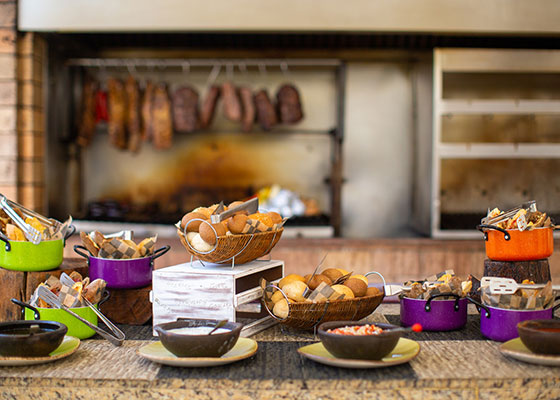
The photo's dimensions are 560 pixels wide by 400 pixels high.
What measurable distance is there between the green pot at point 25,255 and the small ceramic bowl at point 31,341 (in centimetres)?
39

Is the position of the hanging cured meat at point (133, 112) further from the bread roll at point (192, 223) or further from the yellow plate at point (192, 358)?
the yellow plate at point (192, 358)

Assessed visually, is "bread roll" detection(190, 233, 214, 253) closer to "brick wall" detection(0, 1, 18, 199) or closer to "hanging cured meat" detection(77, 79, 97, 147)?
"brick wall" detection(0, 1, 18, 199)

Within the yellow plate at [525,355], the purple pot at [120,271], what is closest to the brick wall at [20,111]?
the purple pot at [120,271]

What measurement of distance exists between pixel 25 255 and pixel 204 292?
2.01 ft

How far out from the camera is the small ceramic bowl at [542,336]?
142cm

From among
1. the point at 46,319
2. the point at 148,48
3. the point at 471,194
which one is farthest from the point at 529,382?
the point at 148,48

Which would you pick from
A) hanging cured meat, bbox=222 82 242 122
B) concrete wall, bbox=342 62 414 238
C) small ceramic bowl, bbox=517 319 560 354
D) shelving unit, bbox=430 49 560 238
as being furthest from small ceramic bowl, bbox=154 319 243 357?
concrete wall, bbox=342 62 414 238

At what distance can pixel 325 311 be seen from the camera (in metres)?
1.66

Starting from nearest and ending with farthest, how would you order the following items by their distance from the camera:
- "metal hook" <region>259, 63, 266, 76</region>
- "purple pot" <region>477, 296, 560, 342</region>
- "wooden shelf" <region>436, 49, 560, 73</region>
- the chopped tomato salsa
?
the chopped tomato salsa < "purple pot" <region>477, 296, 560, 342</region> < "wooden shelf" <region>436, 49, 560, 73</region> < "metal hook" <region>259, 63, 266, 76</region>

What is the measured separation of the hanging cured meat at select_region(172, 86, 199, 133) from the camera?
4.58 m

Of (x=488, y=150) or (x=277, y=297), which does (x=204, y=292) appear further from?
(x=488, y=150)

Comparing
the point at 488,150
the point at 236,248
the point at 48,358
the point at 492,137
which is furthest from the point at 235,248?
the point at 492,137

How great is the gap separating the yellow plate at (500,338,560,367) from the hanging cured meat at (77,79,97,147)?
387 centimetres

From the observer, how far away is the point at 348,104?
509 centimetres
